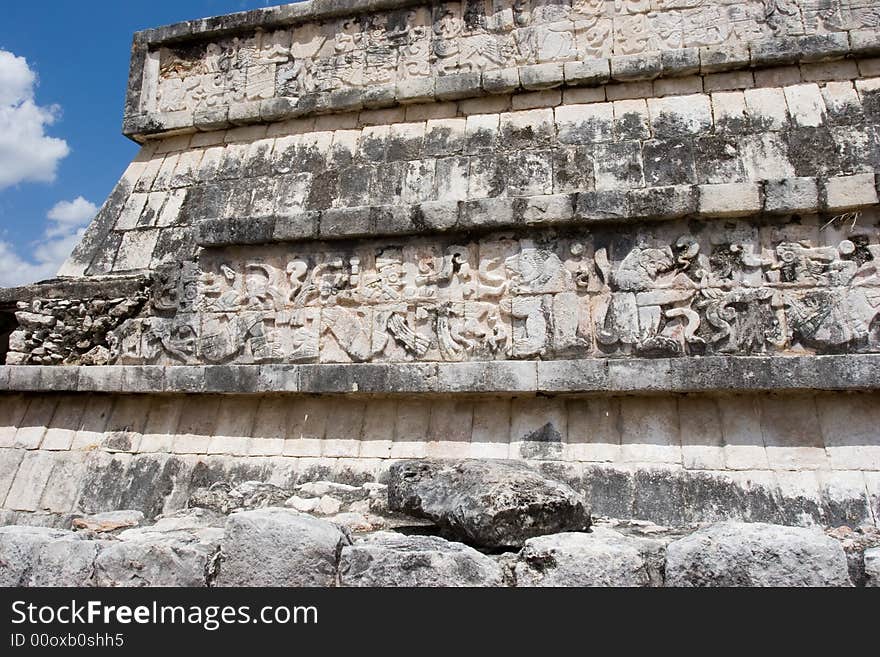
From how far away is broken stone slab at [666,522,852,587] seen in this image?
2680 millimetres

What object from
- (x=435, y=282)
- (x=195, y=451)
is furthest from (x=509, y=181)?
(x=195, y=451)

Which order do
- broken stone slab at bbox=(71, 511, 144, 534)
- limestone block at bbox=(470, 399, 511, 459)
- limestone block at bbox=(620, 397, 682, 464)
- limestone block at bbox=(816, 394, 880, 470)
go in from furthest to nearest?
limestone block at bbox=(470, 399, 511, 459), limestone block at bbox=(620, 397, 682, 464), limestone block at bbox=(816, 394, 880, 470), broken stone slab at bbox=(71, 511, 144, 534)

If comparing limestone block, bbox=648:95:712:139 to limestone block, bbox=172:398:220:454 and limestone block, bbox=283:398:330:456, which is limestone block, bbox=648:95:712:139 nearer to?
limestone block, bbox=283:398:330:456

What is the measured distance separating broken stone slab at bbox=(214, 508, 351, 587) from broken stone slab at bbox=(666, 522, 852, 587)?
4.85 ft

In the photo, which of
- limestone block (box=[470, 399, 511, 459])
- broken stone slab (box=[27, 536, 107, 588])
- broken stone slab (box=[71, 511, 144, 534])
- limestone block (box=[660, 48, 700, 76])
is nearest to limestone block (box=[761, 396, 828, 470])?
limestone block (box=[470, 399, 511, 459])

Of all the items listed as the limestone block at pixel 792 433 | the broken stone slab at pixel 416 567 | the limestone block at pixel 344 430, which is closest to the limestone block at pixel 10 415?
the limestone block at pixel 344 430

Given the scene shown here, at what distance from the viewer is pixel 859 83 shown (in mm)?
5840

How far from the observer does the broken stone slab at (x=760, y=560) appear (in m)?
2.68

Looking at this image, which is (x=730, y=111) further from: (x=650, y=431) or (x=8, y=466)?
(x=8, y=466)

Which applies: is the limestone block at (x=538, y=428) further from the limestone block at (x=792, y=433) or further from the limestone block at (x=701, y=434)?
Answer: the limestone block at (x=792, y=433)

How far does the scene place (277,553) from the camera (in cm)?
301

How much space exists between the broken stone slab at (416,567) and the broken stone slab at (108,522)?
79.6 inches

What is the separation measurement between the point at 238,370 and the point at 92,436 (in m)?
1.69

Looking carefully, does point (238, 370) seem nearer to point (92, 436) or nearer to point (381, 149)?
point (92, 436)
